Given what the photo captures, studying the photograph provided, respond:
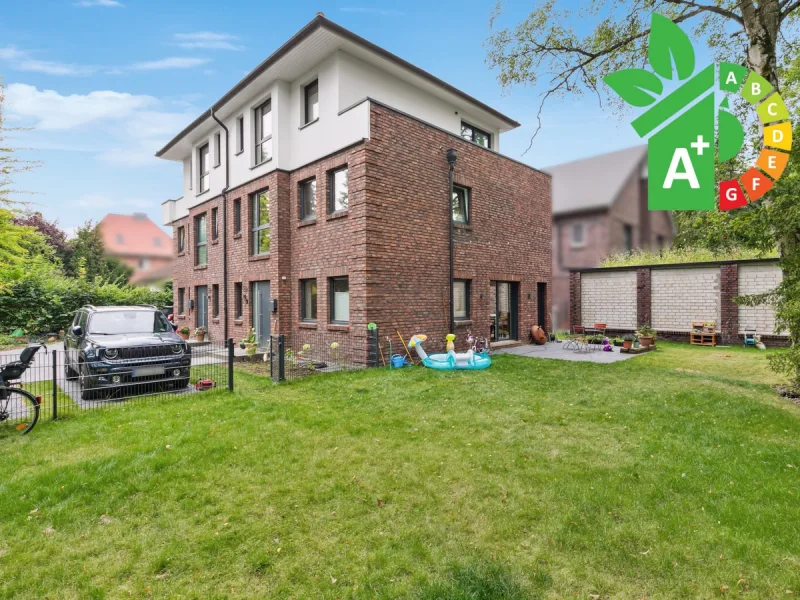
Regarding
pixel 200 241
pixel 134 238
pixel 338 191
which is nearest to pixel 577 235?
pixel 338 191

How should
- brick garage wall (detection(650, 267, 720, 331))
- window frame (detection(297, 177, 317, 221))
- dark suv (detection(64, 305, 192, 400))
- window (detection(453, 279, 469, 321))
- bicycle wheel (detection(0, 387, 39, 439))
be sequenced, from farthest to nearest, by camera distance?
brick garage wall (detection(650, 267, 720, 331)) < window (detection(453, 279, 469, 321)) < window frame (detection(297, 177, 317, 221)) < dark suv (detection(64, 305, 192, 400)) < bicycle wheel (detection(0, 387, 39, 439))

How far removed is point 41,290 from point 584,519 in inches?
952

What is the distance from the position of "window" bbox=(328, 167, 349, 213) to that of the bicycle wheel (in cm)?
765

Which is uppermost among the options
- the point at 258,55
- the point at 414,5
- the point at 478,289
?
the point at 258,55

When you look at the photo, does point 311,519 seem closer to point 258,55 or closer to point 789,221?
point 789,221

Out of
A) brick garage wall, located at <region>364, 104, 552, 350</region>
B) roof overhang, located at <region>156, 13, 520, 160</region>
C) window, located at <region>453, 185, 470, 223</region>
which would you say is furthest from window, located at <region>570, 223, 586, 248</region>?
window, located at <region>453, 185, 470, 223</region>

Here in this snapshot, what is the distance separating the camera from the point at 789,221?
6.45m

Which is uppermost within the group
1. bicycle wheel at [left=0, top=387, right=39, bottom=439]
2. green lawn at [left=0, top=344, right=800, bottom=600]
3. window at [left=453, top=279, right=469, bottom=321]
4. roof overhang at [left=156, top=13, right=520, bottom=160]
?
roof overhang at [left=156, top=13, right=520, bottom=160]

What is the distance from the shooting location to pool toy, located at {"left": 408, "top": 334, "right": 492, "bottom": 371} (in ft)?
33.7

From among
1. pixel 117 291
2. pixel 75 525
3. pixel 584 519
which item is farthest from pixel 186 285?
pixel 584 519

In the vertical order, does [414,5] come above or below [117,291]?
above

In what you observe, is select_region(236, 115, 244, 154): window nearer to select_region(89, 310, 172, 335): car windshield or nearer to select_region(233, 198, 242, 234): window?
select_region(233, 198, 242, 234): window

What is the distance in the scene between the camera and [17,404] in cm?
591

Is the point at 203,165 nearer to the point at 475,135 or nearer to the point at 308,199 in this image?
the point at 308,199
